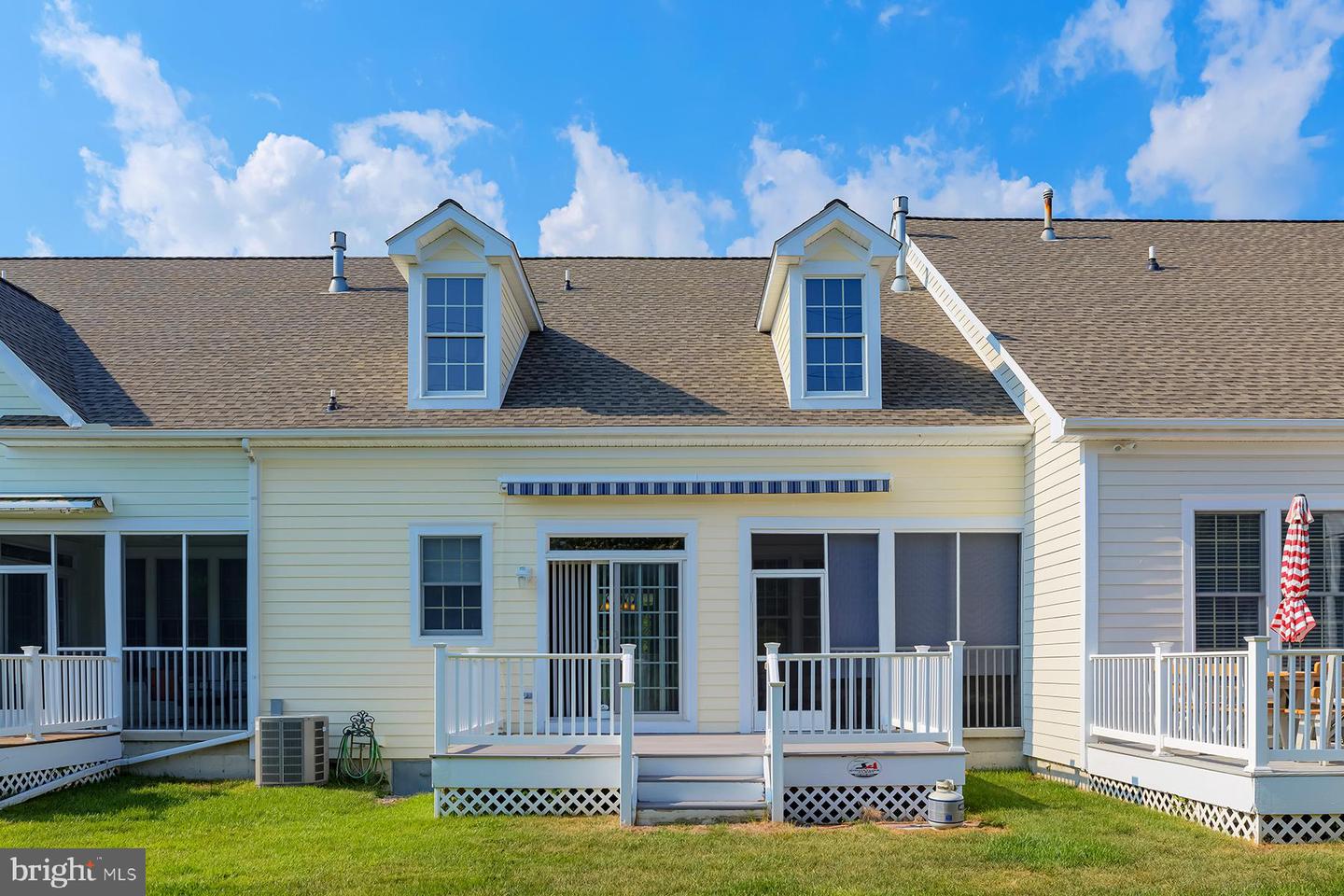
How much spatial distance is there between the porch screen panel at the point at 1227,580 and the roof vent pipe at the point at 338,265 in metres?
11.9

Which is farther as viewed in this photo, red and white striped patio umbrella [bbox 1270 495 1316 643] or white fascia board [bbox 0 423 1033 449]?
white fascia board [bbox 0 423 1033 449]

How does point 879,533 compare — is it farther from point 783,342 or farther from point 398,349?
point 398,349

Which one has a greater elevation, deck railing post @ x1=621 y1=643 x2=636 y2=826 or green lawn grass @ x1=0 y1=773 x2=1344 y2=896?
deck railing post @ x1=621 y1=643 x2=636 y2=826

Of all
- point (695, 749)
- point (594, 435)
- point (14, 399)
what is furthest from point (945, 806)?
point (14, 399)

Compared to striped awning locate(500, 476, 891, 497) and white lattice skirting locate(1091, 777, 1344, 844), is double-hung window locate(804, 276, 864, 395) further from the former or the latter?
white lattice skirting locate(1091, 777, 1344, 844)

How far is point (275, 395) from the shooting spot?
1423 centimetres

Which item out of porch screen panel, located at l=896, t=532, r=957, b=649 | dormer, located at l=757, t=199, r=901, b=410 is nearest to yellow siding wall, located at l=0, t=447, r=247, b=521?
dormer, located at l=757, t=199, r=901, b=410

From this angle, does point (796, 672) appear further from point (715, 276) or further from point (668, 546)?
point (715, 276)

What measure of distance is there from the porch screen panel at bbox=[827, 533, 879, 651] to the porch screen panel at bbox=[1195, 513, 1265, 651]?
11.0ft

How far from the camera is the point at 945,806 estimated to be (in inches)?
402

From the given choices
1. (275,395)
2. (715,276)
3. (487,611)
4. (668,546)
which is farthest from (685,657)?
(715,276)

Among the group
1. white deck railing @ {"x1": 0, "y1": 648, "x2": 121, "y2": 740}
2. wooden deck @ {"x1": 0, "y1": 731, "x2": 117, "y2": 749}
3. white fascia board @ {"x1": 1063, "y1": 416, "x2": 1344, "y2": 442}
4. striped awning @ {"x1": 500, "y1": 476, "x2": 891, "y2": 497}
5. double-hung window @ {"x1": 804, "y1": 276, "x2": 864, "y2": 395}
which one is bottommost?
wooden deck @ {"x1": 0, "y1": 731, "x2": 117, "y2": 749}

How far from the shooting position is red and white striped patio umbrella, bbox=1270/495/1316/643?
10328mm

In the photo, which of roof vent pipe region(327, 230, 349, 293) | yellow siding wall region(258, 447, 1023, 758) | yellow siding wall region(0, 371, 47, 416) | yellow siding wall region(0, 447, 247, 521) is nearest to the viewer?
yellow siding wall region(258, 447, 1023, 758)
